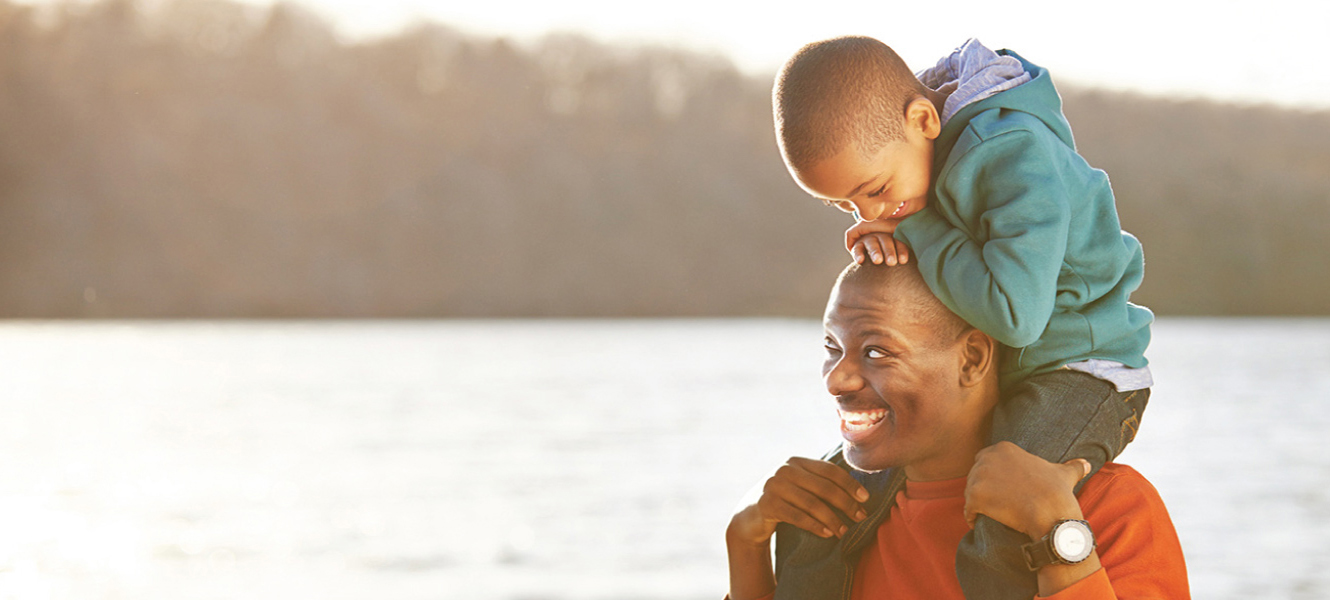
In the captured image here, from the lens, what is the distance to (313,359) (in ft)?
212

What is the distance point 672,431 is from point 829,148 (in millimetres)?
31771

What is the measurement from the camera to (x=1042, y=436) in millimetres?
2041

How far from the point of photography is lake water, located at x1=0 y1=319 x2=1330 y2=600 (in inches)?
668

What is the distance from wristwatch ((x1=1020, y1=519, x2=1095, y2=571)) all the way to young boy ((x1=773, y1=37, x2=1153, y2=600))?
0.06 meters

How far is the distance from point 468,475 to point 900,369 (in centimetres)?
2377

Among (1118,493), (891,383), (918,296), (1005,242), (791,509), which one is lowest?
(791,509)

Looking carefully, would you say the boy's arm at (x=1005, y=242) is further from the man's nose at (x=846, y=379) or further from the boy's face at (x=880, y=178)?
the man's nose at (x=846, y=379)

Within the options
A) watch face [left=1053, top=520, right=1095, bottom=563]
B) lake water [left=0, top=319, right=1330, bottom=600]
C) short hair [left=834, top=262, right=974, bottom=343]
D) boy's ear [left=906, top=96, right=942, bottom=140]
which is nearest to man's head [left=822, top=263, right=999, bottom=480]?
short hair [left=834, top=262, right=974, bottom=343]

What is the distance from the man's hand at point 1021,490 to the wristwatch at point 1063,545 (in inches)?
0.7

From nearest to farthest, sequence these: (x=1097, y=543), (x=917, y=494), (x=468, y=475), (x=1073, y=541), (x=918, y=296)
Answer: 1. (x=1073, y=541)
2. (x=1097, y=543)
3. (x=918, y=296)
4. (x=917, y=494)
5. (x=468, y=475)

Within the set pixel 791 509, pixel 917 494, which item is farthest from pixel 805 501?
pixel 917 494

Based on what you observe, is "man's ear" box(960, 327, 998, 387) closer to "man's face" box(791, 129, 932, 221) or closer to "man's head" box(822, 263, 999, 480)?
"man's head" box(822, 263, 999, 480)

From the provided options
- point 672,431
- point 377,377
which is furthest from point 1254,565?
point 377,377

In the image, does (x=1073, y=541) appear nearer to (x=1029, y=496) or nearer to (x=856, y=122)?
(x=1029, y=496)
